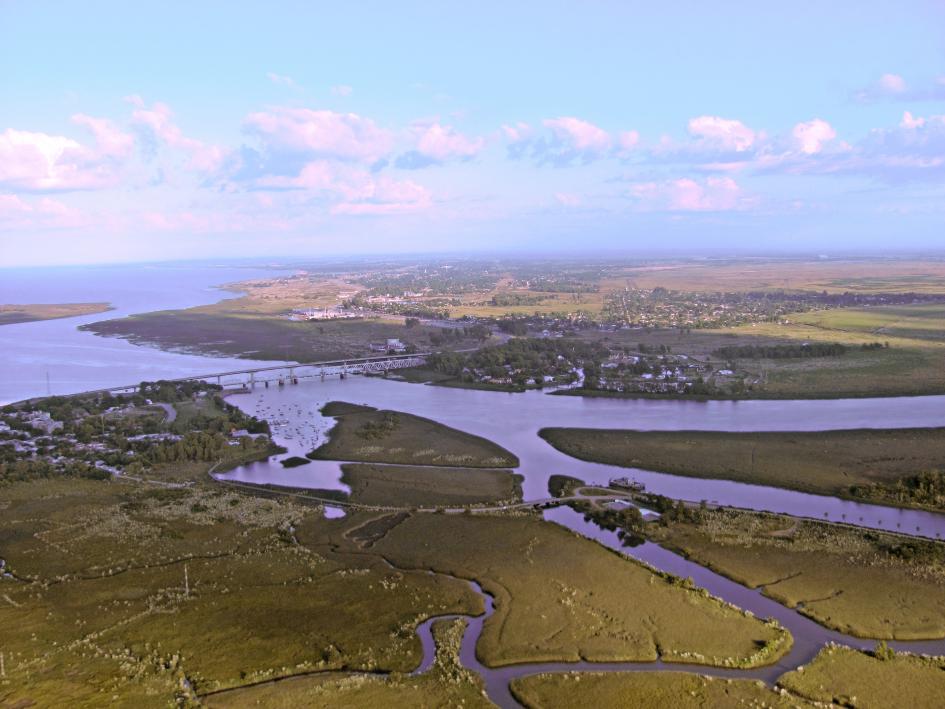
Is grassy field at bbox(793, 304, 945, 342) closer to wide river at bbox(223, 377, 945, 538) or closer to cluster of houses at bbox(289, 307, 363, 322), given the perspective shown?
wide river at bbox(223, 377, 945, 538)

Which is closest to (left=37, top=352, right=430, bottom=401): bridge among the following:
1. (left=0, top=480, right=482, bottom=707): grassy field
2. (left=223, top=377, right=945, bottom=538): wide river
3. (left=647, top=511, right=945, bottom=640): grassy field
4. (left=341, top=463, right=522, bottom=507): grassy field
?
(left=223, top=377, right=945, bottom=538): wide river

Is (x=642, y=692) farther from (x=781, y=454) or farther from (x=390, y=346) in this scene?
(x=390, y=346)

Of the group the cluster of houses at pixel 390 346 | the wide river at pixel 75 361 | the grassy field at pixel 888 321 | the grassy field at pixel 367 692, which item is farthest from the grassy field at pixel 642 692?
the grassy field at pixel 888 321

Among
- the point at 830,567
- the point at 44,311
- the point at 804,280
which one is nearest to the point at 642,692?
the point at 830,567

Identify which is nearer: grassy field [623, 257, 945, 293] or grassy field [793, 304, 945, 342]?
grassy field [793, 304, 945, 342]

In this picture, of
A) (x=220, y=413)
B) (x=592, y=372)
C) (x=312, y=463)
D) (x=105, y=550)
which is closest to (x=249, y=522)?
(x=105, y=550)

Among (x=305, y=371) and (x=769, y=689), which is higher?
(x=305, y=371)

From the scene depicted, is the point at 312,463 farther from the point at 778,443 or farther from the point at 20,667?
the point at 778,443
